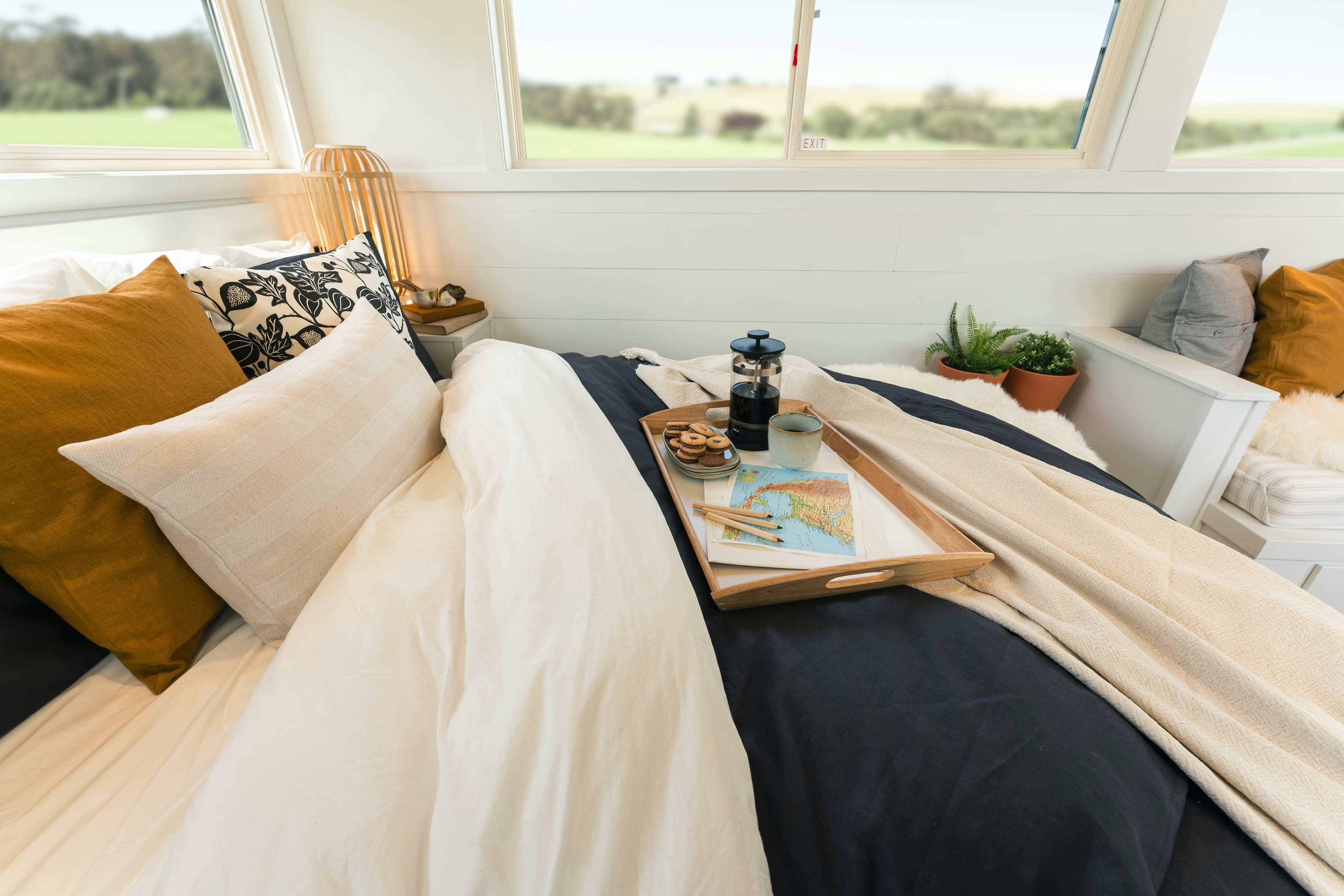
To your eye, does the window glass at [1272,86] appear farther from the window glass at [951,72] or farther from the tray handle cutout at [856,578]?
the tray handle cutout at [856,578]

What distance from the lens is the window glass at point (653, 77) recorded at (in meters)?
1.86

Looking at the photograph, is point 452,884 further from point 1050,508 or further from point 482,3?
point 482,3

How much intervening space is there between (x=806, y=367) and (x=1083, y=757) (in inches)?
40.2

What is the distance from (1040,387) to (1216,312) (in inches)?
19.3

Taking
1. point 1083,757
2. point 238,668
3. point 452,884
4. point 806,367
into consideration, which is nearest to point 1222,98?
point 806,367

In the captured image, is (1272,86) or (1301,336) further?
(1272,86)

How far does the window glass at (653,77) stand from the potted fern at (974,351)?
92 cm

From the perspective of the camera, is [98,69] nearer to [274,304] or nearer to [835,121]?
[274,304]

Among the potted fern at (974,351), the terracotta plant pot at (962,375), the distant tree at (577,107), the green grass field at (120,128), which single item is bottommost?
the terracotta plant pot at (962,375)

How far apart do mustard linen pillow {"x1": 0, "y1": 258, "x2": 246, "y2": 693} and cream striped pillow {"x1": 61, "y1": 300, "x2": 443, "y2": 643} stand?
0.13 ft

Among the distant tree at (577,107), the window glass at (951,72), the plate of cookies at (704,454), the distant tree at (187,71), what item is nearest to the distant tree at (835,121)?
the window glass at (951,72)

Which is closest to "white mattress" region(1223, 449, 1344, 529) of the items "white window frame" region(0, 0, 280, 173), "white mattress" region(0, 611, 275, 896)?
"white mattress" region(0, 611, 275, 896)

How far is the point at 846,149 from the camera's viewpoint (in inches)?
78.7

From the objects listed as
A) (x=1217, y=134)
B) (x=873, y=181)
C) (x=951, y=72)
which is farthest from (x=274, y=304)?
(x=1217, y=134)
